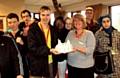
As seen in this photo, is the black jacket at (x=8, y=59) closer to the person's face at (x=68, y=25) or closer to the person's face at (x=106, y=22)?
A: the person's face at (x=68, y=25)

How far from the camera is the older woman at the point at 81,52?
2359mm

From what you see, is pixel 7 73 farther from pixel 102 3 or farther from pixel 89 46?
pixel 102 3

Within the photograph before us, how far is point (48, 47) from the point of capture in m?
2.14

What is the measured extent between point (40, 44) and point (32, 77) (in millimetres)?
445

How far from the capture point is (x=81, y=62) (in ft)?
7.75

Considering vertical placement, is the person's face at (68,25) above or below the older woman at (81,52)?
above

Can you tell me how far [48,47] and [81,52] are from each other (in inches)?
18.7

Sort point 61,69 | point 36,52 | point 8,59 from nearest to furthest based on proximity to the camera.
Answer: point 8,59 → point 36,52 → point 61,69

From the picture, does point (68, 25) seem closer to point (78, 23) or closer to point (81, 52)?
point (78, 23)

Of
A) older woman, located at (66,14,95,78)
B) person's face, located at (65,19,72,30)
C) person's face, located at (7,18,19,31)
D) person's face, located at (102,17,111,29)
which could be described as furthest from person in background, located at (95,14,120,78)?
person's face, located at (7,18,19,31)

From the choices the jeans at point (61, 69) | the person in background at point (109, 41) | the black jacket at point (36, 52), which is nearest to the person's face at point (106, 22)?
the person in background at point (109, 41)

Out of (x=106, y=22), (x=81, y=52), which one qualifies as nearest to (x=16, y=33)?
(x=81, y=52)

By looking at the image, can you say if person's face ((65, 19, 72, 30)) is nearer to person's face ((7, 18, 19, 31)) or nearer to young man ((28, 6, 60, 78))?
young man ((28, 6, 60, 78))

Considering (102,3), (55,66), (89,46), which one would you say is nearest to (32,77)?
(55,66)
